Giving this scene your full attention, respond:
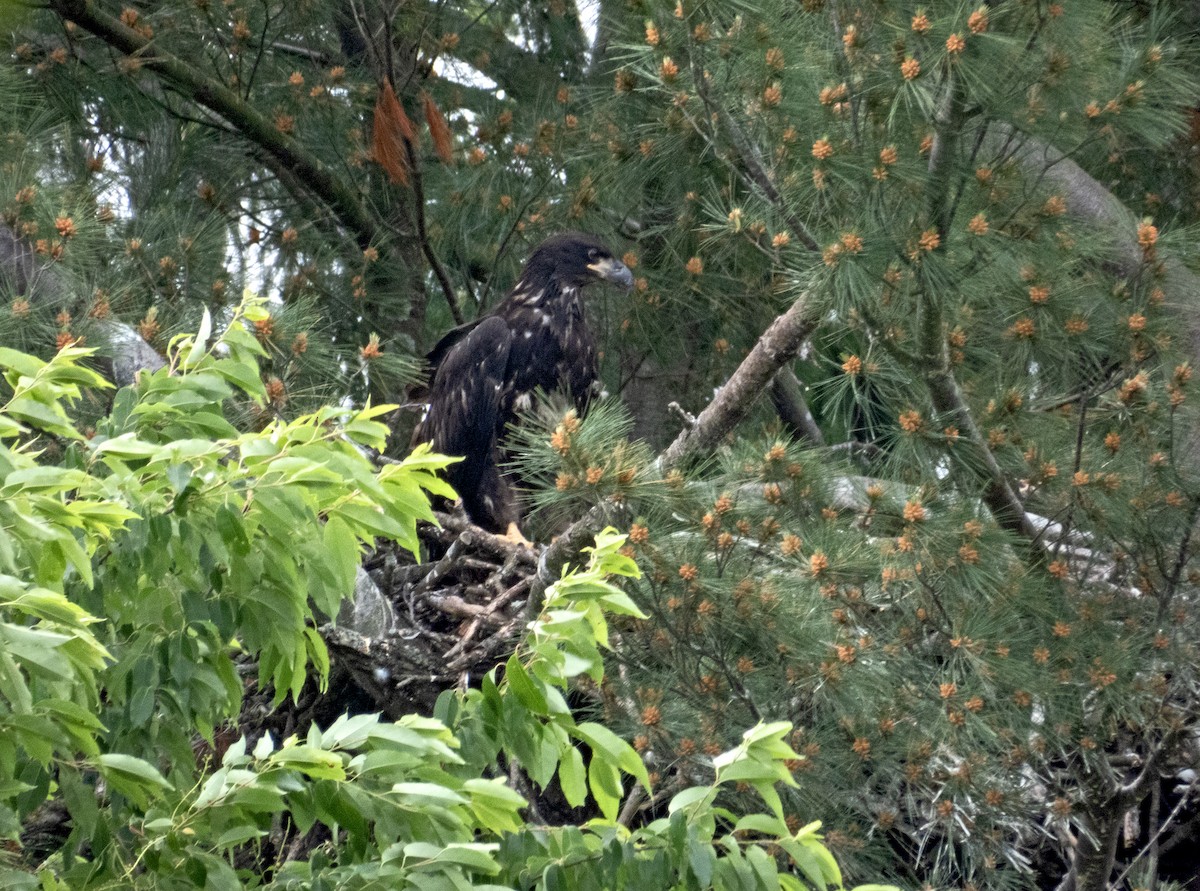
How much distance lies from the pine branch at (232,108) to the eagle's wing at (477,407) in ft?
1.89

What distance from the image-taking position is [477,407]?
5.86m

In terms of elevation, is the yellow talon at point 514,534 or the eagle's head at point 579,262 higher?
the eagle's head at point 579,262

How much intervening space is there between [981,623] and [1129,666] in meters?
0.46

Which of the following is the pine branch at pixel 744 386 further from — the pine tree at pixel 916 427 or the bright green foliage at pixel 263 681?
the bright green foliage at pixel 263 681

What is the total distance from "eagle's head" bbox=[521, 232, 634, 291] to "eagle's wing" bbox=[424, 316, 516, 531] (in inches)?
12.2

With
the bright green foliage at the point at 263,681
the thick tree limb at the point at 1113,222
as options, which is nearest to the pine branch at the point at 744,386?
the thick tree limb at the point at 1113,222

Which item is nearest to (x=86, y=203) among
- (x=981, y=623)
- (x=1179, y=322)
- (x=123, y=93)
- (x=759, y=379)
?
(x=123, y=93)

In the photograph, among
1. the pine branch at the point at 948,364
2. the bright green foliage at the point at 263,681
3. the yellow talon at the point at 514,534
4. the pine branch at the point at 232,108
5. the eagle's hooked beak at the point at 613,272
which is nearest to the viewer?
the bright green foliage at the point at 263,681

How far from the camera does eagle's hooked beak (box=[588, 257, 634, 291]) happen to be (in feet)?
19.1

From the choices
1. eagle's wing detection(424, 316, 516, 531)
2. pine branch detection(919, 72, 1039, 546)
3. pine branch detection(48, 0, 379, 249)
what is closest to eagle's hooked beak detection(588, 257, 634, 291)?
eagle's wing detection(424, 316, 516, 531)

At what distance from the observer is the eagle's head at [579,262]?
19.2ft

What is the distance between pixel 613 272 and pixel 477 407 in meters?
0.76

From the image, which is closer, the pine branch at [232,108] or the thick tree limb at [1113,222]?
the thick tree limb at [1113,222]

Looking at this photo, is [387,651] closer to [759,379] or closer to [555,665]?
[759,379]
